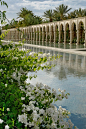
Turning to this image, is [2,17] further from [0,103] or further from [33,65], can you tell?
[0,103]

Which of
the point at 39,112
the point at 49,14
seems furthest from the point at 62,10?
the point at 39,112

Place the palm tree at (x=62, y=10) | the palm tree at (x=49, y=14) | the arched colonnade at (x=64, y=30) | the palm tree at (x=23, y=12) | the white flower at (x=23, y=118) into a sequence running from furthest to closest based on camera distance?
1. the palm tree at (x=23, y=12)
2. the palm tree at (x=49, y=14)
3. the palm tree at (x=62, y=10)
4. the arched colonnade at (x=64, y=30)
5. the white flower at (x=23, y=118)

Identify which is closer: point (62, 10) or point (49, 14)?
point (62, 10)

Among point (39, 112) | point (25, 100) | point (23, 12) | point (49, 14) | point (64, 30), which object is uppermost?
point (23, 12)

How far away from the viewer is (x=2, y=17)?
2.70 m

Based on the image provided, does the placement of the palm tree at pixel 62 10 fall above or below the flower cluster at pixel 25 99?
above

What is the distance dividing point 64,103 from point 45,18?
4897 cm

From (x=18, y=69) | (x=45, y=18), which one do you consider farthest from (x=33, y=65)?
(x=45, y=18)

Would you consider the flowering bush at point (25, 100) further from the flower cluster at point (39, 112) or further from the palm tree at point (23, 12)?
the palm tree at point (23, 12)

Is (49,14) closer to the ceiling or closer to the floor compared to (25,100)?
closer to the ceiling

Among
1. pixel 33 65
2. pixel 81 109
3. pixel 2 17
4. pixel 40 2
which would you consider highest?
pixel 40 2

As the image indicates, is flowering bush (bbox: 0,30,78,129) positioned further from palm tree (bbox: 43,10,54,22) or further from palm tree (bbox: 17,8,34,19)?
palm tree (bbox: 17,8,34,19)

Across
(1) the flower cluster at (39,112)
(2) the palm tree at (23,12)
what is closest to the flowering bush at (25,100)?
(1) the flower cluster at (39,112)

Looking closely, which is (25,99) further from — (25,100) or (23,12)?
(23,12)
